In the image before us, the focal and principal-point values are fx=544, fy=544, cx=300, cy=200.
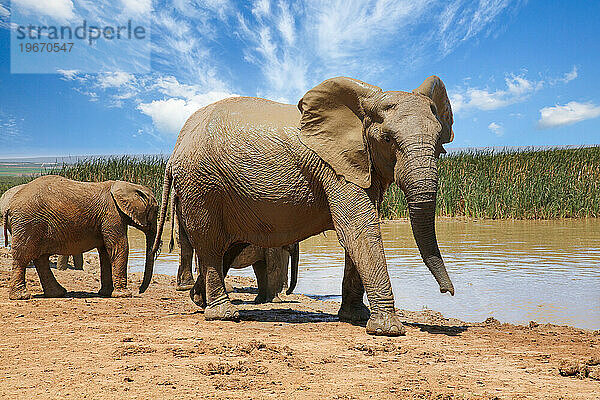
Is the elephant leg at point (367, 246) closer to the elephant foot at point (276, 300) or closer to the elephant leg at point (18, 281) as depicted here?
the elephant foot at point (276, 300)

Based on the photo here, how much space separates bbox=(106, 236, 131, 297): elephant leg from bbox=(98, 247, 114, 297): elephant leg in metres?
0.21

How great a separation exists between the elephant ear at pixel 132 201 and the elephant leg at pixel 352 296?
10.5 ft

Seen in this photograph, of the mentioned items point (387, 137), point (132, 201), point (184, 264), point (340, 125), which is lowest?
point (184, 264)

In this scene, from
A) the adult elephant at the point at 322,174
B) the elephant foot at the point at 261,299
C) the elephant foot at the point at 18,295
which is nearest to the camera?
the adult elephant at the point at 322,174

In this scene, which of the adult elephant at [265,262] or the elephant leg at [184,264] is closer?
the adult elephant at [265,262]

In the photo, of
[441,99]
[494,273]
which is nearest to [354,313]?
[441,99]

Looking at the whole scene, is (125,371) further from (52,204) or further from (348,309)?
(52,204)

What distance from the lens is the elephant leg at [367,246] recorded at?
16.0 ft

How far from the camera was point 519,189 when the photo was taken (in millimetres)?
22547

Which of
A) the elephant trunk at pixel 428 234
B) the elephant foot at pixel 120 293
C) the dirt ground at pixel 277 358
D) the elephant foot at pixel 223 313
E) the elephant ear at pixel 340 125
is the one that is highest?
the elephant ear at pixel 340 125

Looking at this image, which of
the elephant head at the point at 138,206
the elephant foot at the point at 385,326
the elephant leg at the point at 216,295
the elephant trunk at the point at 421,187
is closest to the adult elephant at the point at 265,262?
the elephant head at the point at 138,206

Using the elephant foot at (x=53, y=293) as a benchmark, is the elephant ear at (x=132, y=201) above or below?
above

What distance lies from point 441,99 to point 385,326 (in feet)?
8.00

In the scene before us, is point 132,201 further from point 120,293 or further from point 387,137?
point 387,137
